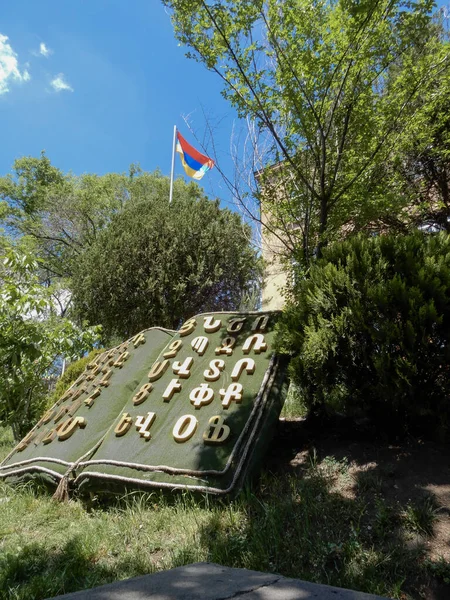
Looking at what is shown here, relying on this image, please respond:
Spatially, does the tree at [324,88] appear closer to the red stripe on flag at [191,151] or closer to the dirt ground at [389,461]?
the dirt ground at [389,461]

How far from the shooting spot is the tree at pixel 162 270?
39.2 feet

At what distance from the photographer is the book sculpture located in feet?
10.9

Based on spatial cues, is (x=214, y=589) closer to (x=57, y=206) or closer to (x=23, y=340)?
(x=23, y=340)

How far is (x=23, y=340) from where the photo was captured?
5.88 m

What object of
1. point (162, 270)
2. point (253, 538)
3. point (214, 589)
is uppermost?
point (162, 270)

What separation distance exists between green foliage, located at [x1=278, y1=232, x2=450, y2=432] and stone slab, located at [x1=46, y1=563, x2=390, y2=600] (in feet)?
6.08

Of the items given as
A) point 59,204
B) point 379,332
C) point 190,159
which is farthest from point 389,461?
point 59,204

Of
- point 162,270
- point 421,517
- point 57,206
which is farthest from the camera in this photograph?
point 57,206

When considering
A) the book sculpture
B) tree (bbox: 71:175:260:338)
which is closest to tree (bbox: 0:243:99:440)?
the book sculpture

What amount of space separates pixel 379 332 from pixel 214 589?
225cm

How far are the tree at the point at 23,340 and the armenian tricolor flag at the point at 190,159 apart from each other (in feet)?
34.1

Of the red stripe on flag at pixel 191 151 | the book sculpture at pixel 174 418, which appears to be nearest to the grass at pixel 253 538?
the book sculpture at pixel 174 418

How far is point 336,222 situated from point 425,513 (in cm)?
378

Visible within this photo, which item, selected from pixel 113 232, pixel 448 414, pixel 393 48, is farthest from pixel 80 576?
pixel 113 232
